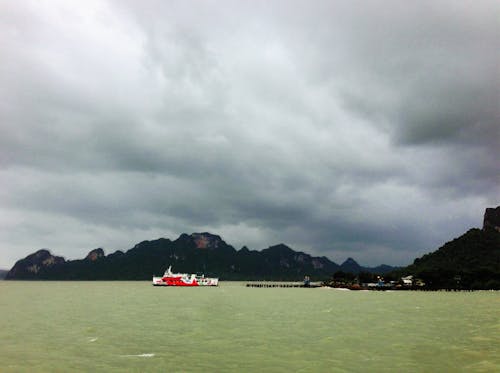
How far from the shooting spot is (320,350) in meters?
32.8

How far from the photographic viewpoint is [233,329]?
152 feet

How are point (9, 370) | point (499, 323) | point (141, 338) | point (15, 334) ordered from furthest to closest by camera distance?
point (499, 323)
point (15, 334)
point (141, 338)
point (9, 370)

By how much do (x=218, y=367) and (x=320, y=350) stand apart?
9.93 meters

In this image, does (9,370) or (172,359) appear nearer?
(9,370)

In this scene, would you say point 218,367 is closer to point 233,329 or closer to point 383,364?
point 383,364

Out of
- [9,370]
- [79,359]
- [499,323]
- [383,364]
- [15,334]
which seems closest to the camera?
[9,370]

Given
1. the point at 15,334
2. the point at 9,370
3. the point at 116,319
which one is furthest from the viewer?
the point at 116,319

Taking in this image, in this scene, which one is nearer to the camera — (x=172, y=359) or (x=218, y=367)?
(x=218, y=367)

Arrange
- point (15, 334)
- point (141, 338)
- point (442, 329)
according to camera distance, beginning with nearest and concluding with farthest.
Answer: point (141, 338) < point (15, 334) < point (442, 329)

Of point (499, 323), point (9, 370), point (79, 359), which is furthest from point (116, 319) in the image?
point (499, 323)

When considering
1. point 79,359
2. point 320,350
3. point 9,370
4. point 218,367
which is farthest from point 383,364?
point 9,370

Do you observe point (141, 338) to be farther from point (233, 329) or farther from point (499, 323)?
point (499, 323)

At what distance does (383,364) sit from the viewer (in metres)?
27.6

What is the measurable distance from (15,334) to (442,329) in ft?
152
